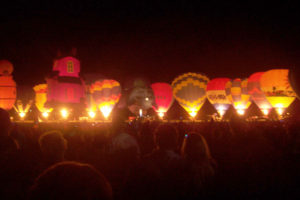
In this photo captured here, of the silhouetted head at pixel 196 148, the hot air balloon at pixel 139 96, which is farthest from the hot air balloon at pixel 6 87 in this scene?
the silhouetted head at pixel 196 148

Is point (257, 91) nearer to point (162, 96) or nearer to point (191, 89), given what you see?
point (191, 89)

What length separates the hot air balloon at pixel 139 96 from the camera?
762 inches

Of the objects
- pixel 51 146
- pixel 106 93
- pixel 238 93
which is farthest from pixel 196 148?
pixel 238 93

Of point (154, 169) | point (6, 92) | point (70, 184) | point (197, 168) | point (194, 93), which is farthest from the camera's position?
point (194, 93)

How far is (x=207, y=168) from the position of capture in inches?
97.3

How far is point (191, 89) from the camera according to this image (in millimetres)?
19547

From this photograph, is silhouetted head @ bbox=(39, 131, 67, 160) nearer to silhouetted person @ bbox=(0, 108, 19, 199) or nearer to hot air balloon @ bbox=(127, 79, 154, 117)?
silhouetted person @ bbox=(0, 108, 19, 199)

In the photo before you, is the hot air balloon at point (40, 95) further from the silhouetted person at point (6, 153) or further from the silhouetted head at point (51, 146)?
the silhouetted person at point (6, 153)

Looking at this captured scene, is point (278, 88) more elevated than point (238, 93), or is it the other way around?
point (238, 93)

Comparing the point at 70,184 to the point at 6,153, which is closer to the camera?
the point at 70,184

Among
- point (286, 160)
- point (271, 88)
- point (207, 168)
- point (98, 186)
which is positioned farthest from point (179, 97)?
point (98, 186)

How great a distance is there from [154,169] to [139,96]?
17409 millimetres

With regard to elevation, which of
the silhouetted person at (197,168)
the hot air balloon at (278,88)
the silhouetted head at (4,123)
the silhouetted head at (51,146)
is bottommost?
the silhouetted person at (197,168)

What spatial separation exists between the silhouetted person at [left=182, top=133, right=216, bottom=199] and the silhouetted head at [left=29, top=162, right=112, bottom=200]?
64.5 inches
